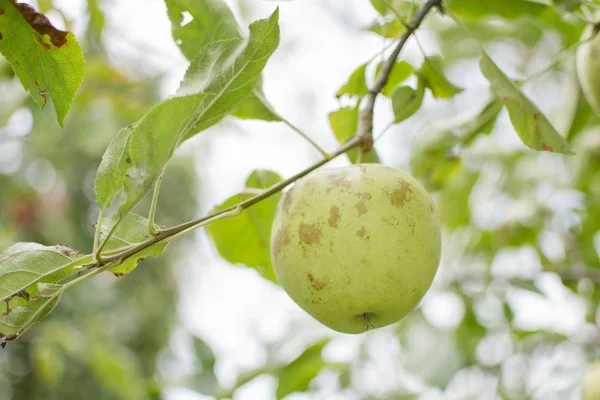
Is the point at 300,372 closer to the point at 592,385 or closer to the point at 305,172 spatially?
the point at 592,385

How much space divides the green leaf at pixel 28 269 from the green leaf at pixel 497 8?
24.0 inches

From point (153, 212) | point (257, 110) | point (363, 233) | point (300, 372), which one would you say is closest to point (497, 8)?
point (257, 110)

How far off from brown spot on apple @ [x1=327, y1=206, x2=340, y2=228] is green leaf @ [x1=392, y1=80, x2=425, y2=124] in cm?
22

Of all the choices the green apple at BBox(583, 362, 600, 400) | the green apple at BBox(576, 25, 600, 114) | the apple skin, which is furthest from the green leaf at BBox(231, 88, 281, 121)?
the green apple at BBox(583, 362, 600, 400)

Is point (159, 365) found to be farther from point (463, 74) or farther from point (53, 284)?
point (53, 284)

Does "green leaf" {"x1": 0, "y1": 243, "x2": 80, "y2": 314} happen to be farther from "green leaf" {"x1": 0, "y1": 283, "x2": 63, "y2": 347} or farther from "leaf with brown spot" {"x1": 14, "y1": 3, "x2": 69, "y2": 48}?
"leaf with brown spot" {"x1": 14, "y1": 3, "x2": 69, "y2": 48}

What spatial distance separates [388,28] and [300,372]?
637 mm

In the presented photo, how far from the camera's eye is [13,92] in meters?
1.37

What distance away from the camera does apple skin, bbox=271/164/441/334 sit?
1.86ft

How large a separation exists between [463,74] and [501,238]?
1291 mm

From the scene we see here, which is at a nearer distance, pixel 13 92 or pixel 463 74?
pixel 13 92

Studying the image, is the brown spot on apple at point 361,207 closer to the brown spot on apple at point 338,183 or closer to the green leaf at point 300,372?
the brown spot on apple at point 338,183

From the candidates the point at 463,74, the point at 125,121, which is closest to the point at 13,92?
the point at 125,121

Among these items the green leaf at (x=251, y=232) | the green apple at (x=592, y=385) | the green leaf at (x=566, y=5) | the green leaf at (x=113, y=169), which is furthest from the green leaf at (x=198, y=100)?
the green apple at (x=592, y=385)
